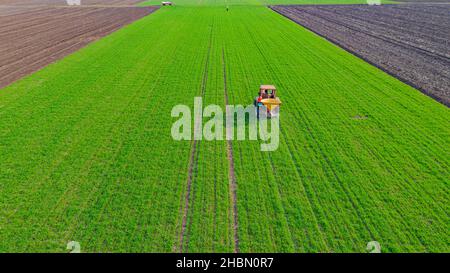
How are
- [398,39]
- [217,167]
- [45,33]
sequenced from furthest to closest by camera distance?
[45,33]
[398,39]
[217,167]

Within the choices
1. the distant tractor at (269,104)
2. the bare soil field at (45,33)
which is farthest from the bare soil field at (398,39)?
the bare soil field at (45,33)

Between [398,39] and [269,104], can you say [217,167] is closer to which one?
[269,104]

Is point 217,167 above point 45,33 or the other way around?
the other way around

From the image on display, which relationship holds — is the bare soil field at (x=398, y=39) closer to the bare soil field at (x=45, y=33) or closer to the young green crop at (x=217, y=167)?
the young green crop at (x=217, y=167)

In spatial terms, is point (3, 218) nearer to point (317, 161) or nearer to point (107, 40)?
point (317, 161)

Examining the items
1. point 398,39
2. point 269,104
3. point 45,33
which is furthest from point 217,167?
point 45,33

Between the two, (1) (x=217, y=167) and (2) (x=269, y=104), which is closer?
(1) (x=217, y=167)

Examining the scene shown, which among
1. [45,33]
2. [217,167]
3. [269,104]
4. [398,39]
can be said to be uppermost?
[45,33]
